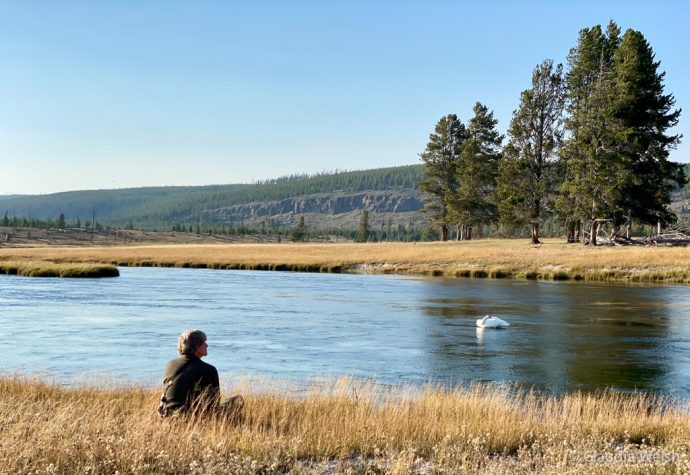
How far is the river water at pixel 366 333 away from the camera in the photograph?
18156 mm

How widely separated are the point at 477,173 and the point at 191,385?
3053 inches

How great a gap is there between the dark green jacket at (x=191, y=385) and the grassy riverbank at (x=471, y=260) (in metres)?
46.2

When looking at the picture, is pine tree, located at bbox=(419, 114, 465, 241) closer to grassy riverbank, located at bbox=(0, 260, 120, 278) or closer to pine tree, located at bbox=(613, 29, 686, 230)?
pine tree, located at bbox=(613, 29, 686, 230)

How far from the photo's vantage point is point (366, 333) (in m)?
25.2

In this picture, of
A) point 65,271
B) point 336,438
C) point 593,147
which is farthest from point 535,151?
point 336,438

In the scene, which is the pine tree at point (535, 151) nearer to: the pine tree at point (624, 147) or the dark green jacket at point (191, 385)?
the pine tree at point (624, 147)

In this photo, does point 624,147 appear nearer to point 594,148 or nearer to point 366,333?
point 594,148

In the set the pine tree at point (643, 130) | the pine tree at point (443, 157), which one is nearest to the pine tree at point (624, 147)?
the pine tree at point (643, 130)

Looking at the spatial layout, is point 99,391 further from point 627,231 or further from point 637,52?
point 627,231

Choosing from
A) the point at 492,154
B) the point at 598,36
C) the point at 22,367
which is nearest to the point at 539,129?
the point at 598,36

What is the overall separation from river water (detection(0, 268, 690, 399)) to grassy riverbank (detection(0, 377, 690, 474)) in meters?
4.39

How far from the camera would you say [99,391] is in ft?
43.8

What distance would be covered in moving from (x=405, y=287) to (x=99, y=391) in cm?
3368

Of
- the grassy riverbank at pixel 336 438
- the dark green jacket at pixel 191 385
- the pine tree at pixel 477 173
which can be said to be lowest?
the grassy riverbank at pixel 336 438
